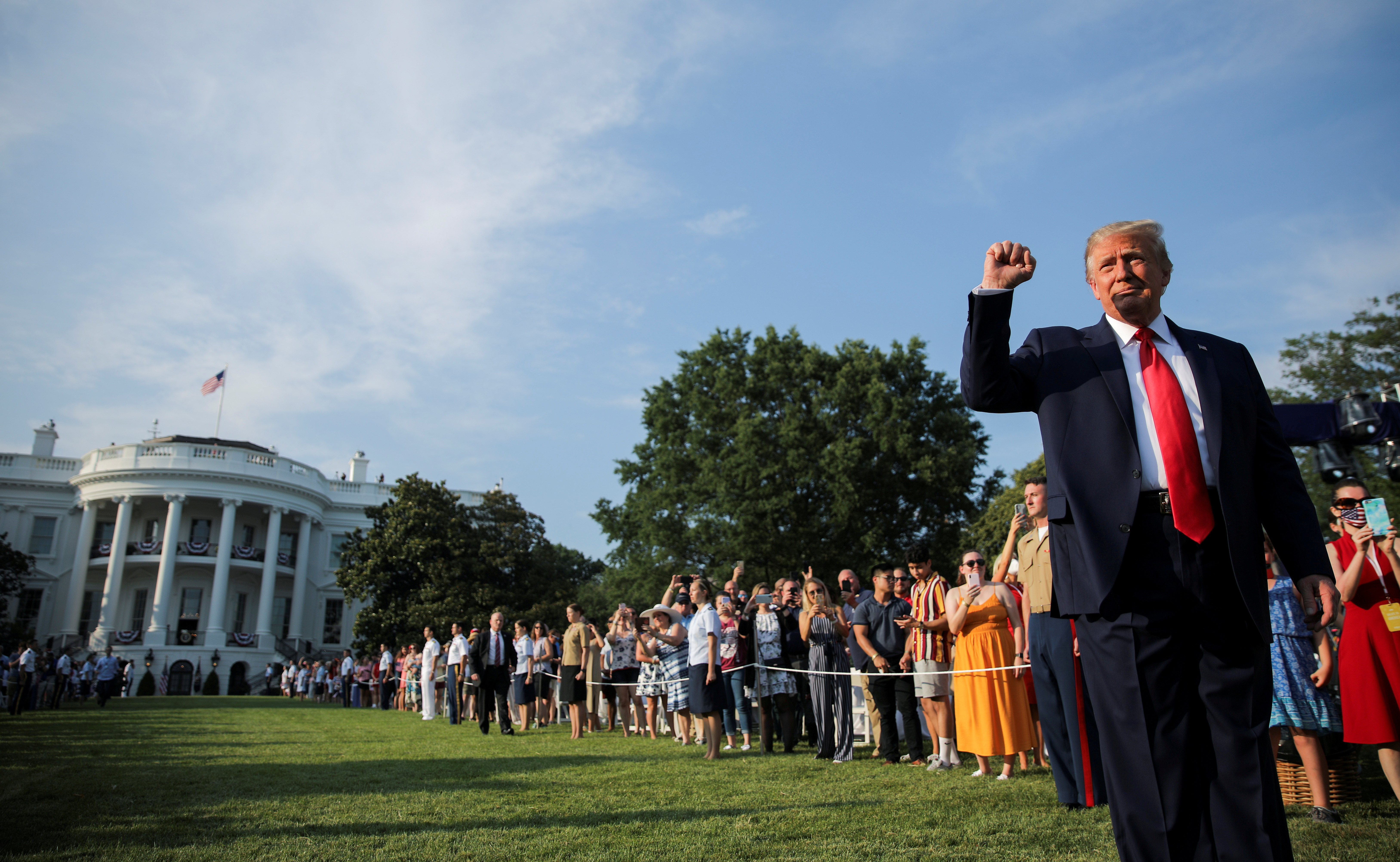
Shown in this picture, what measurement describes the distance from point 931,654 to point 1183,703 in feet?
20.9

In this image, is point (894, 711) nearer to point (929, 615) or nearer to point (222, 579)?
point (929, 615)

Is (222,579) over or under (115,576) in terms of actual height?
under

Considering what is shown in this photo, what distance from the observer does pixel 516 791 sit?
7.19 metres

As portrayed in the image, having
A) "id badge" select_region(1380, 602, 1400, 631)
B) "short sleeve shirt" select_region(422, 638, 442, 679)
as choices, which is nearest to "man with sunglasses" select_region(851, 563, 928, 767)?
"id badge" select_region(1380, 602, 1400, 631)

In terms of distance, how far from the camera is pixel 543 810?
6.20 meters

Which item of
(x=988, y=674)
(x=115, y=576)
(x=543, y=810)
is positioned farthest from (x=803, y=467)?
(x=115, y=576)

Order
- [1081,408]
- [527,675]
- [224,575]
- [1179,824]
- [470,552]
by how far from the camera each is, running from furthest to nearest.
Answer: [224,575], [470,552], [527,675], [1081,408], [1179,824]

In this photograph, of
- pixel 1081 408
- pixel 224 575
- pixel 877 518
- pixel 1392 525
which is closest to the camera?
pixel 1081 408

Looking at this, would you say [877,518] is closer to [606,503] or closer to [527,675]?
[606,503]

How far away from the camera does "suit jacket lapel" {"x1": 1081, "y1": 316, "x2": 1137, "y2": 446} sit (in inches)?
103

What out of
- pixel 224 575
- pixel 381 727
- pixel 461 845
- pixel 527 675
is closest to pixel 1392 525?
pixel 461 845

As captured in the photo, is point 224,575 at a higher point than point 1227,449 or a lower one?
higher

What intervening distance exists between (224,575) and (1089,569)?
56173mm

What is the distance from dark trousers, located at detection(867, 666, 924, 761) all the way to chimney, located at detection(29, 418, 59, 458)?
63551mm
